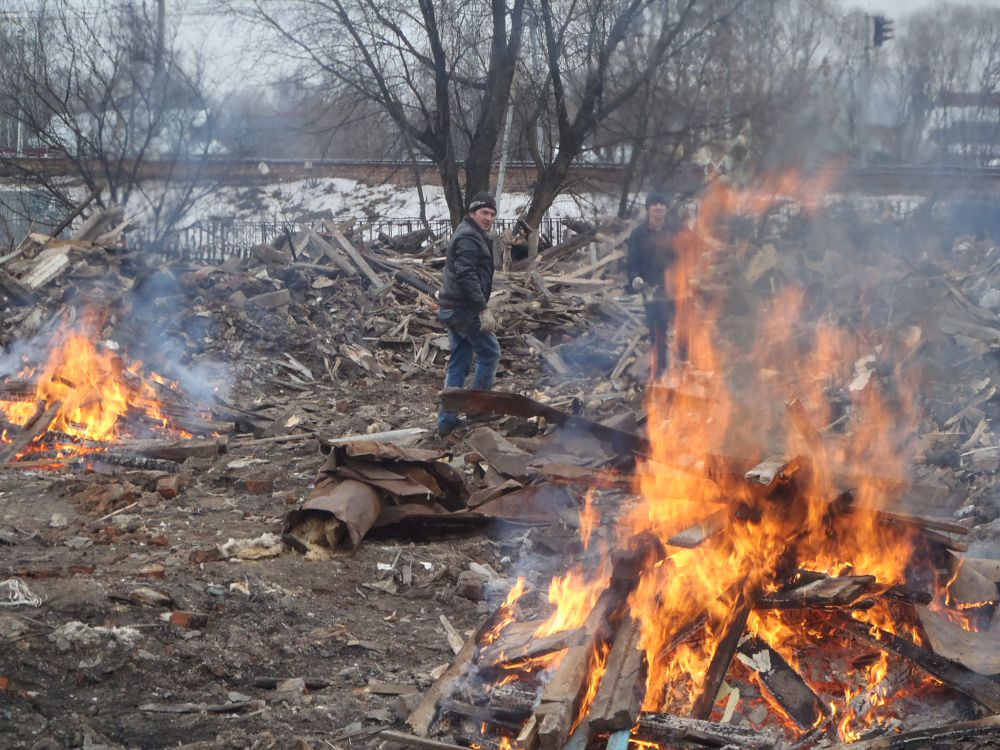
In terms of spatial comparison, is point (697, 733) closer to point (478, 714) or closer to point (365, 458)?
point (478, 714)

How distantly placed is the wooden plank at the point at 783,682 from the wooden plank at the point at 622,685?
53 cm

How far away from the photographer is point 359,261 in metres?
15.2

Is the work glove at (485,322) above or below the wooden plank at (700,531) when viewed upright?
above

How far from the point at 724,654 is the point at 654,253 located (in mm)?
6223

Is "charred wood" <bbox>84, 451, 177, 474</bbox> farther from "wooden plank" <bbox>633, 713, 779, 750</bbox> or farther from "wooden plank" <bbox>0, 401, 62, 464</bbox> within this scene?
"wooden plank" <bbox>633, 713, 779, 750</bbox>

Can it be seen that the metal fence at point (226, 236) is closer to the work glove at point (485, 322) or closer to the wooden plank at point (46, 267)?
the wooden plank at point (46, 267)

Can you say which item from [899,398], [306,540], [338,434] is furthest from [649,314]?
[306,540]

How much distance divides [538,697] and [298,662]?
1.34 metres

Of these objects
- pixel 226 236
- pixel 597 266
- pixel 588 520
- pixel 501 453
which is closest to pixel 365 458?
pixel 501 453

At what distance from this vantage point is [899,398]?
9039mm

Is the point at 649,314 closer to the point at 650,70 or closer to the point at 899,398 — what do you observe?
the point at 899,398

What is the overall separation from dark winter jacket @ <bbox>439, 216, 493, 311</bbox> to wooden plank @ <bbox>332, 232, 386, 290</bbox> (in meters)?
6.20

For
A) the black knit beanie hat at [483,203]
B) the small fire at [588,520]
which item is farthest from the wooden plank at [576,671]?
the black knit beanie hat at [483,203]

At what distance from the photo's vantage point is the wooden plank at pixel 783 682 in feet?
12.5
